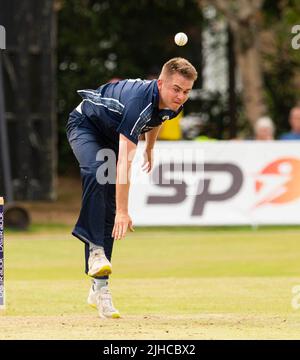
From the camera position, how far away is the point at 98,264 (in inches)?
365

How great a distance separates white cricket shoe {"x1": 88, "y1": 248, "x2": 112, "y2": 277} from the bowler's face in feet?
3.96

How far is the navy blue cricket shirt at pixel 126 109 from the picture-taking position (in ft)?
29.6

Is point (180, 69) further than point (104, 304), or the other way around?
point (104, 304)

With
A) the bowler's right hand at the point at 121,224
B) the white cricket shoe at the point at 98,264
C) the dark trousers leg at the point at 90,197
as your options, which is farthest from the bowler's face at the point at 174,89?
the white cricket shoe at the point at 98,264

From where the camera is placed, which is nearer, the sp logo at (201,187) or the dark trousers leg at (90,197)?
the dark trousers leg at (90,197)

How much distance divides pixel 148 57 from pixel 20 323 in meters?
19.2

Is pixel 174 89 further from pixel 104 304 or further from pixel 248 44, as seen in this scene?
pixel 248 44

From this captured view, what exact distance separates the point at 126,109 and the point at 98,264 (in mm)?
1157

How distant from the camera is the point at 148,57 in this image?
91.8ft

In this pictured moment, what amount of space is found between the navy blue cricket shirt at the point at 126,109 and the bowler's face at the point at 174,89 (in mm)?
46

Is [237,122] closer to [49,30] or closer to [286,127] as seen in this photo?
[286,127]

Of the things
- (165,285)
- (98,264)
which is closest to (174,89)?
(98,264)

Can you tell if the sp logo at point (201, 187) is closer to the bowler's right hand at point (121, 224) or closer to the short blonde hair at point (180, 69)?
the short blonde hair at point (180, 69)

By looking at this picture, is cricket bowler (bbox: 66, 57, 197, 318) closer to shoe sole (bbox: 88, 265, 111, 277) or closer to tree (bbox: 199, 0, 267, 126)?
shoe sole (bbox: 88, 265, 111, 277)
